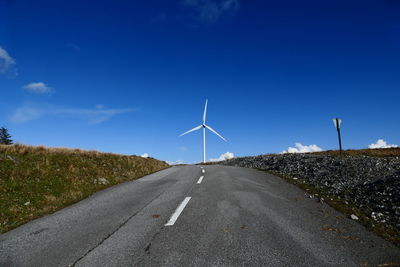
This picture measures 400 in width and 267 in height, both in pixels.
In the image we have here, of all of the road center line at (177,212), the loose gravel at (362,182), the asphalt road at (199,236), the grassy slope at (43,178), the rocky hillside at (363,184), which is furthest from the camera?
the grassy slope at (43,178)

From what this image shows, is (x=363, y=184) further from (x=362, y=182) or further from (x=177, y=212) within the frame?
(x=177, y=212)

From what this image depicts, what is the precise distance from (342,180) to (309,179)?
1.61m

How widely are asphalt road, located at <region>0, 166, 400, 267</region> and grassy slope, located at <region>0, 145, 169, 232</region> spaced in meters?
1.67

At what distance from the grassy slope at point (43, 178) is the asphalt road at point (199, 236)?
5.47 feet

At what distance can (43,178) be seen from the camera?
1279 centimetres

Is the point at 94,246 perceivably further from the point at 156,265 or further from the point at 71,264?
the point at 156,265

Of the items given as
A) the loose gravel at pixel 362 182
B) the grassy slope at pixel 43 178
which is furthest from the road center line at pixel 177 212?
the loose gravel at pixel 362 182

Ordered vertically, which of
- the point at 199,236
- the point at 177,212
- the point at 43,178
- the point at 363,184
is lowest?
the point at 199,236

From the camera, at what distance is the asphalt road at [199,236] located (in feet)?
14.1

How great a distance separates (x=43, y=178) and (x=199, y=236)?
1126 cm

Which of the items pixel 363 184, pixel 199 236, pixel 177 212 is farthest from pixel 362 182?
pixel 199 236

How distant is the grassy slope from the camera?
8.89 m

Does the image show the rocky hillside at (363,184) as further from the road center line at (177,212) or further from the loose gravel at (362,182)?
the road center line at (177,212)

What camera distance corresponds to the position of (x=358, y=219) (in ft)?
21.3
